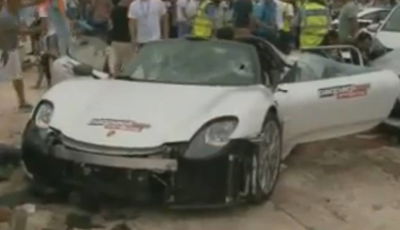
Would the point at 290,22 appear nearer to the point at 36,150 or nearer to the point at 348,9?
the point at 348,9

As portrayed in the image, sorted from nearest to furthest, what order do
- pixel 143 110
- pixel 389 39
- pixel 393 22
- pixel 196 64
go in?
pixel 143 110
pixel 196 64
pixel 389 39
pixel 393 22

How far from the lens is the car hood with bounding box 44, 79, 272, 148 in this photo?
6305 millimetres

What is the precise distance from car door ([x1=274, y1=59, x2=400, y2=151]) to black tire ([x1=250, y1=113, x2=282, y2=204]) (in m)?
0.31

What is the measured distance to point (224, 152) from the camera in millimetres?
6234

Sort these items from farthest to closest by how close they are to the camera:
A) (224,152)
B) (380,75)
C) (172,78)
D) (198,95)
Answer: (380,75) < (172,78) < (198,95) < (224,152)

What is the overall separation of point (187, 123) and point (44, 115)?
1246 mm

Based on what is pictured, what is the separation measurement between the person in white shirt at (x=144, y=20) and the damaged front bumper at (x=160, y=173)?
5.60 meters

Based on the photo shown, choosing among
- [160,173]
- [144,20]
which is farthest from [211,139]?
[144,20]

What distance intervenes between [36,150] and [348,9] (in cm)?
812

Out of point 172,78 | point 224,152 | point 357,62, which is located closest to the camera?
point 224,152

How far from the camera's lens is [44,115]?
6820mm

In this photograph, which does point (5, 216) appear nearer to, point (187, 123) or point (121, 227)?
point (121, 227)

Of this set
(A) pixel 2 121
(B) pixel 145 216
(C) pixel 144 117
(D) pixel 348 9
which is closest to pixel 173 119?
(C) pixel 144 117

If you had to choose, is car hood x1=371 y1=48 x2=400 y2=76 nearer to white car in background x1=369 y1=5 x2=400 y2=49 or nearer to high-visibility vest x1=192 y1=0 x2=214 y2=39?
white car in background x1=369 y1=5 x2=400 y2=49
